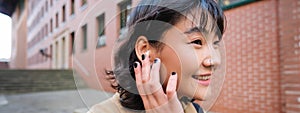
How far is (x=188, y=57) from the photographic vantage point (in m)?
0.21

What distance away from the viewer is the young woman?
0.64ft

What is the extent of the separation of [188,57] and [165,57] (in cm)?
2

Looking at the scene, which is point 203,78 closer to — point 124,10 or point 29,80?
point 124,10

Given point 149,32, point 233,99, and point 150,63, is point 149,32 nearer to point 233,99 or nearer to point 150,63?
point 150,63

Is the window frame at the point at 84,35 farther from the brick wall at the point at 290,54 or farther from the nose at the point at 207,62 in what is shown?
the brick wall at the point at 290,54

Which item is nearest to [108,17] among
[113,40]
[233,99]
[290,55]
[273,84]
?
[113,40]

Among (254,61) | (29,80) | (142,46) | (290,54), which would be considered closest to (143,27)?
(142,46)

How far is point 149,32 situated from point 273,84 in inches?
75.5

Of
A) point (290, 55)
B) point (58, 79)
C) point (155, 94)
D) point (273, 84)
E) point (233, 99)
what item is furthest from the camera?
point (58, 79)

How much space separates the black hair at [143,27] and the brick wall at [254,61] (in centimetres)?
154

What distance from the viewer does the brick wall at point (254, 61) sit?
5.89 feet

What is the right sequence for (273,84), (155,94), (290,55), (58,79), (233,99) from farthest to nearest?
(58,79) < (233,99) < (273,84) < (290,55) < (155,94)

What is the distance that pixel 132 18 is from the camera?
244 millimetres

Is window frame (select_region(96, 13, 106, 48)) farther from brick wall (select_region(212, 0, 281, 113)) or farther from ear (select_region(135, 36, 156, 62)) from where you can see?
brick wall (select_region(212, 0, 281, 113))
